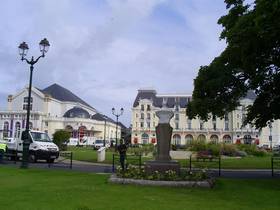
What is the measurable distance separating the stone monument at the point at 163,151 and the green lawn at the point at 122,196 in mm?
2016

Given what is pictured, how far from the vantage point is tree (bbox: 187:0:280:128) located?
49.6ft

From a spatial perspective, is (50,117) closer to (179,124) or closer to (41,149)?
(179,124)

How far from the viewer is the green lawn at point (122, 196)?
432 inches

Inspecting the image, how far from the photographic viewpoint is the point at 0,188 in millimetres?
14117

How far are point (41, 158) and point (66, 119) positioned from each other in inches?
4022

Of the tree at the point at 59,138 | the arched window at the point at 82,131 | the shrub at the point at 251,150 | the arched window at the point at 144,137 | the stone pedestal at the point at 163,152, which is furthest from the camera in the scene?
the arched window at the point at 144,137

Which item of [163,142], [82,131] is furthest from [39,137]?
[82,131]

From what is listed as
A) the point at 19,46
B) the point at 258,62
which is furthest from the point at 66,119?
the point at 258,62

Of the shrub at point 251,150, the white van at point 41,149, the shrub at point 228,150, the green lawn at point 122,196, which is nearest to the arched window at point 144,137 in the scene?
the shrub at point 251,150

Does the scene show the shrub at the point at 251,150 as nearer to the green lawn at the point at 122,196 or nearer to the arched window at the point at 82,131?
the green lawn at the point at 122,196

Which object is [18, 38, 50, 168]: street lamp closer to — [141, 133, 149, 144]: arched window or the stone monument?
the stone monument

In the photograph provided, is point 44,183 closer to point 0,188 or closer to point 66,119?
point 0,188

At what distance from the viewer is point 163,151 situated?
18281mm

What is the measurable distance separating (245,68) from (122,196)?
8.94 metres
